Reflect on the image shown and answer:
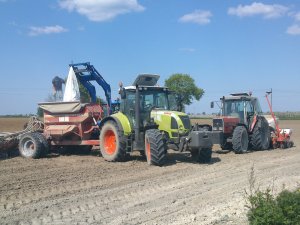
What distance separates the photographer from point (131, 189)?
894 centimetres

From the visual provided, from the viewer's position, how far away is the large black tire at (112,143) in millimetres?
13273

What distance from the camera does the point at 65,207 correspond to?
24.2 feet

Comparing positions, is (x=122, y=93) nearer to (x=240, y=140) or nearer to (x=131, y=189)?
(x=131, y=189)

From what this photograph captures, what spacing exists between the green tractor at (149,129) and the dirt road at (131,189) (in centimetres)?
44

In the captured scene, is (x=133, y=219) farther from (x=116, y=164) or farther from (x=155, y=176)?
(x=116, y=164)

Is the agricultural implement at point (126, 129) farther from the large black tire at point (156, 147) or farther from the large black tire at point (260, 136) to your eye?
the large black tire at point (260, 136)

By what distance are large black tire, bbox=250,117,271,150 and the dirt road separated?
3.03m

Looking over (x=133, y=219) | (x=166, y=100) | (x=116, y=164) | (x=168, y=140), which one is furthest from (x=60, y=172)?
(x=133, y=219)

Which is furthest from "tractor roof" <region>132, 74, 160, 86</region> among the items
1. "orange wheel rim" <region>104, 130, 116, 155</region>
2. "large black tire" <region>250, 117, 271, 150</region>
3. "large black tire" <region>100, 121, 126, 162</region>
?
"large black tire" <region>250, 117, 271, 150</region>

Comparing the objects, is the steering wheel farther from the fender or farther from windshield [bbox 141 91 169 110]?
the fender

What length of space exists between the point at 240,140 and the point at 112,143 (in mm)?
4813

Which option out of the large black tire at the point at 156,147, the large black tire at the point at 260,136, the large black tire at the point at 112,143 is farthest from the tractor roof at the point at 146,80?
the large black tire at the point at 260,136

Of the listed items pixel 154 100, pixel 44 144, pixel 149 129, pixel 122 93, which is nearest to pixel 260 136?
pixel 154 100

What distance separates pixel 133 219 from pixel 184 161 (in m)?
6.85
